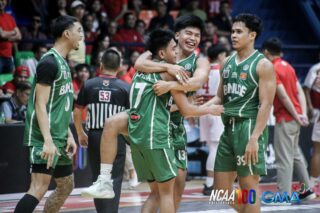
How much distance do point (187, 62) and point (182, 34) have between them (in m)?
0.31

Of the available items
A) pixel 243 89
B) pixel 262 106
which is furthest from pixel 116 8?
pixel 262 106

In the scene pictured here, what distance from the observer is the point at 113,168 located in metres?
9.30

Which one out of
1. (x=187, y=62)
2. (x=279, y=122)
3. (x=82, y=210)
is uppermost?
(x=187, y=62)

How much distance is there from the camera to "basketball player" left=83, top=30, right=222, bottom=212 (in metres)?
7.90

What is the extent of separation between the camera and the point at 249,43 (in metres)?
8.75

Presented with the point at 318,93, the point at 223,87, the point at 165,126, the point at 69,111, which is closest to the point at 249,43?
the point at 223,87

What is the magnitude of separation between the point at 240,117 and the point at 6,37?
741 centimetres

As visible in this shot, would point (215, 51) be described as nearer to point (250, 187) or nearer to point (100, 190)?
point (250, 187)

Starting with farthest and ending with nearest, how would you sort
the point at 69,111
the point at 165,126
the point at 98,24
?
the point at 98,24, the point at 69,111, the point at 165,126

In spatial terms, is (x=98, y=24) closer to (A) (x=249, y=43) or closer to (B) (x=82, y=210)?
(B) (x=82, y=210)

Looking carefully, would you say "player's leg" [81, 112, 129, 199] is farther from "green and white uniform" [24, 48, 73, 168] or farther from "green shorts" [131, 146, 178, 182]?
"green and white uniform" [24, 48, 73, 168]

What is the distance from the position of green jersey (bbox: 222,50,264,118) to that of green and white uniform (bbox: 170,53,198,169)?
1.41 feet

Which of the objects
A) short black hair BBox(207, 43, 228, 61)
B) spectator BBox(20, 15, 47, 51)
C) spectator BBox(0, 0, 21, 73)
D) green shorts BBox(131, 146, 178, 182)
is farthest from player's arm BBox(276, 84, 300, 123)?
spectator BBox(20, 15, 47, 51)

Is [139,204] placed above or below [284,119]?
below
